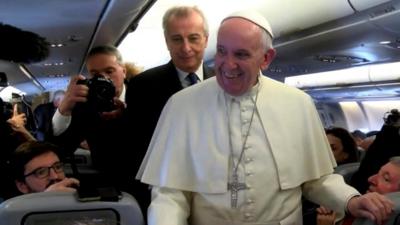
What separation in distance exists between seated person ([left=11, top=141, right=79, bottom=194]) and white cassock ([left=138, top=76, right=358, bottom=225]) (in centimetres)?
64

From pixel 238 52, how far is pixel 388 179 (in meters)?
1.37

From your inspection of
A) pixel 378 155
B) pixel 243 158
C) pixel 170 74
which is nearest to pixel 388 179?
pixel 378 155

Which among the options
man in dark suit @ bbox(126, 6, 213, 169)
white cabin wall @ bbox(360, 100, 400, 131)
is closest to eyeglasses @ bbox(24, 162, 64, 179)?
man in dark suit @ bbox(126, 6, 213, 169)

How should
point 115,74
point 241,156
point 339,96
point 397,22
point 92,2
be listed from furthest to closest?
point 339,96
point 92,2
point 397,22
point 115,74
point 241,156

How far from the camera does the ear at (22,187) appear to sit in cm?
262

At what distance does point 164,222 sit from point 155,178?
0.27 m

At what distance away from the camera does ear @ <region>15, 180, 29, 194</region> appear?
2.62 meters

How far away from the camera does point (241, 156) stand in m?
2.13

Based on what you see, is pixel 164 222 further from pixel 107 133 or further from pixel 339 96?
pixel 339 96

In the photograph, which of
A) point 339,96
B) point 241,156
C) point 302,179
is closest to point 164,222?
point 241,156

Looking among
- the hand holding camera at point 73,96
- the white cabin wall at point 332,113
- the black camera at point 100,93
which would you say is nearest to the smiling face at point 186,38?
the black camera at point 100,93

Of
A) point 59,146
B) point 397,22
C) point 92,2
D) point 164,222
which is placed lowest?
point 164,222

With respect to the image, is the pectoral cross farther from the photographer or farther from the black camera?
the black camera

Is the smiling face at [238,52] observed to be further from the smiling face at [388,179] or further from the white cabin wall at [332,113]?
the white cabin wall at [332,113]
